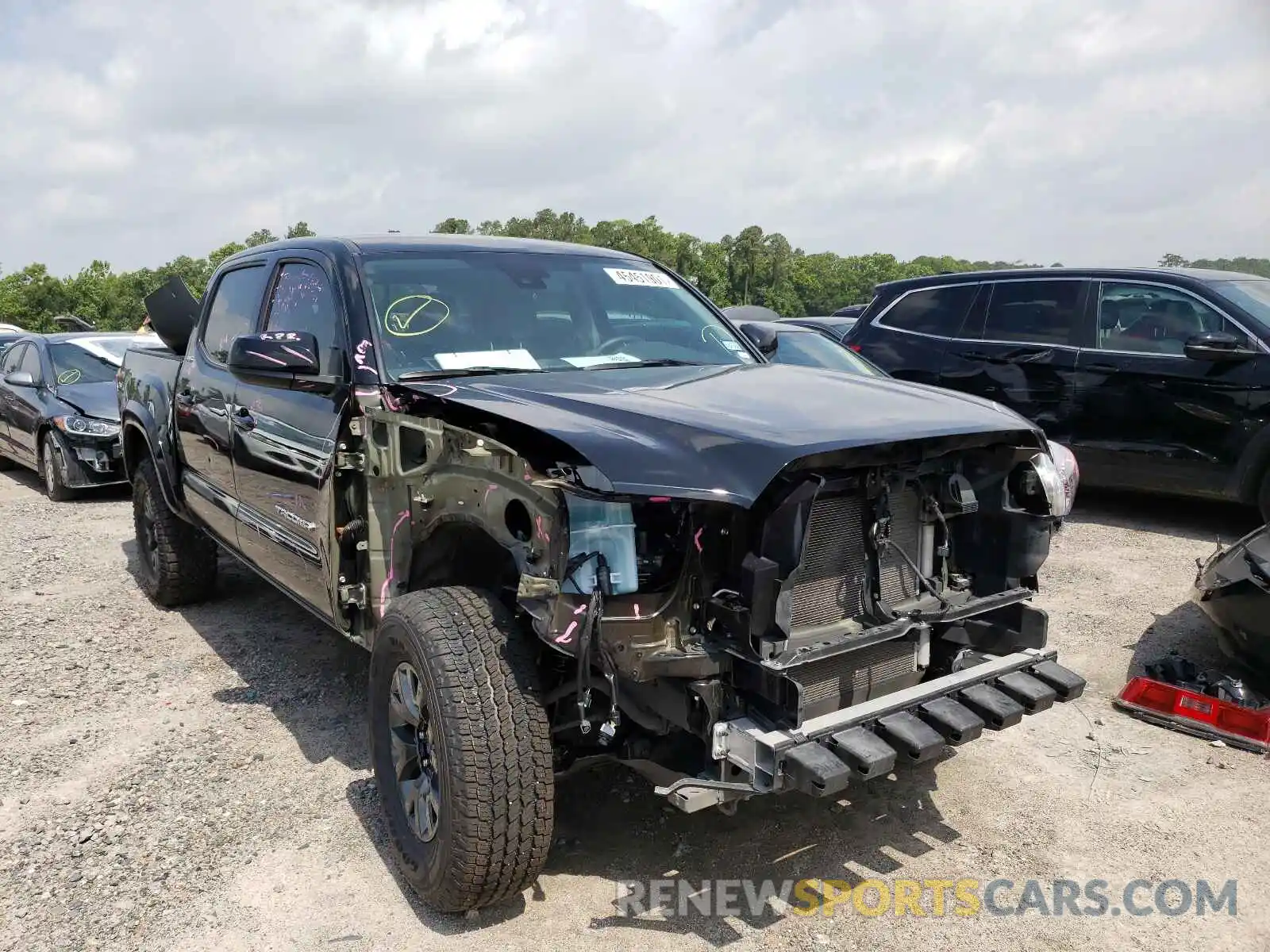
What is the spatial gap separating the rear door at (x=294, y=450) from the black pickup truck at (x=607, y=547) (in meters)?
0.02

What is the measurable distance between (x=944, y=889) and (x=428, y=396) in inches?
85.3

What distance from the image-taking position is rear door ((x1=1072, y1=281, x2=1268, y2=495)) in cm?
655

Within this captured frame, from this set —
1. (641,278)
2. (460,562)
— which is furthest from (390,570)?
(641,278)

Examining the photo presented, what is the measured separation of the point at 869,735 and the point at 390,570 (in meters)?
1.66

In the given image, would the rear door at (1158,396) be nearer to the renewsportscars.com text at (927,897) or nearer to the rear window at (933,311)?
the rear window at (933,311)

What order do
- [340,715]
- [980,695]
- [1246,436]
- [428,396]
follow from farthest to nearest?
[1246,436], [340,715], [428,396], [980,695]

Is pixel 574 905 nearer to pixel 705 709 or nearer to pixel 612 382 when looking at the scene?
pixel 705 709

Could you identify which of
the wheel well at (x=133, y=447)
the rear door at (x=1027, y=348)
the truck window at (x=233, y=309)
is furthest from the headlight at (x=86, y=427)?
the rear door at (x=1027, y=348)

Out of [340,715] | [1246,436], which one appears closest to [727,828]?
[340,715]

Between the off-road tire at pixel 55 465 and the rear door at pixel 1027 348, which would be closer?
the rear door at pixel 1027 348

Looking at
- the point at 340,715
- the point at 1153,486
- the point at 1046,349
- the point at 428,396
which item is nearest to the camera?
the point at 428,396

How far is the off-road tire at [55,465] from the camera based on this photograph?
896 cm

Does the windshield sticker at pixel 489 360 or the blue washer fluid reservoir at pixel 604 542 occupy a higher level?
the windshield sticker at pixel 489 360

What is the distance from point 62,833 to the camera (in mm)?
3271
